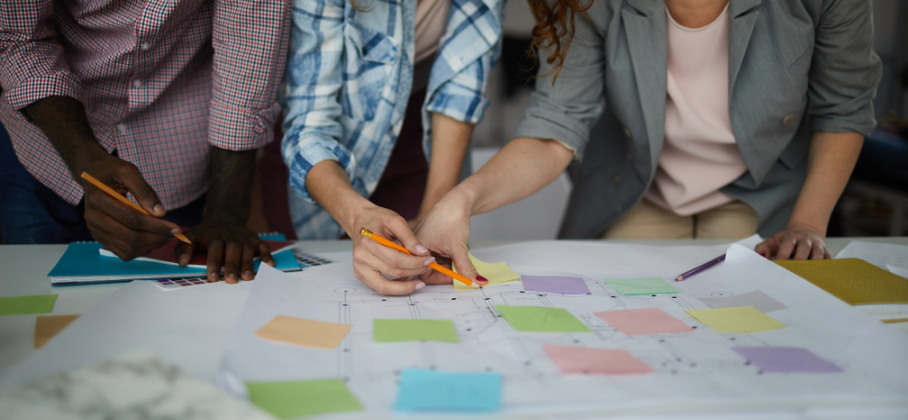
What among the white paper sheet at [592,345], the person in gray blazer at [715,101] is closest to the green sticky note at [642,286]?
the white paper sheet at [592,345]

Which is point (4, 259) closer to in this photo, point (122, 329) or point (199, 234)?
point (199, 234)

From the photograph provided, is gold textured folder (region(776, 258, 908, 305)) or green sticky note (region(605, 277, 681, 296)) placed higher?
gold textured folder (region(776, 258, 908, 305))

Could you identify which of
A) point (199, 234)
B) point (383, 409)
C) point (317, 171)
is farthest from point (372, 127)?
point (383, 409)

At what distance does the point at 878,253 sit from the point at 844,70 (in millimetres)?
338

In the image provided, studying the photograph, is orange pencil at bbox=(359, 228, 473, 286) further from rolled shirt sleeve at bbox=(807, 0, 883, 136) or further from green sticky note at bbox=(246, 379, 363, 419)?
rolled shirt sleeve at bbox=(807, 0, 883, 136)

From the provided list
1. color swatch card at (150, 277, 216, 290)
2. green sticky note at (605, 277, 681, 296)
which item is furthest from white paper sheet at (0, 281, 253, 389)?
green sticky note at (605, 277, 681, 296)

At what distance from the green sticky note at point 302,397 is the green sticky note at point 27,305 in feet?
1.21

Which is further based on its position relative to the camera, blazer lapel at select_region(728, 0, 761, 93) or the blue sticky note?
blazer lapel at select_region(728, 0, 761, 93)

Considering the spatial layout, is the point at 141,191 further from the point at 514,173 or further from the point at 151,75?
the point at 514,173

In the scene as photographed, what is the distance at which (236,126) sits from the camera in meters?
0.96

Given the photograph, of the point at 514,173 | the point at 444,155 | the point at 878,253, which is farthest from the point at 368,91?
the point at 878,253

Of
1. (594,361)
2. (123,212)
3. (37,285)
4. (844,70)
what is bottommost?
(37,285)

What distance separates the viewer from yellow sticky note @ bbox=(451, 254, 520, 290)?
2.47 ft

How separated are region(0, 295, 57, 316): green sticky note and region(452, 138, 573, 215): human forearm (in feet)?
1.82
